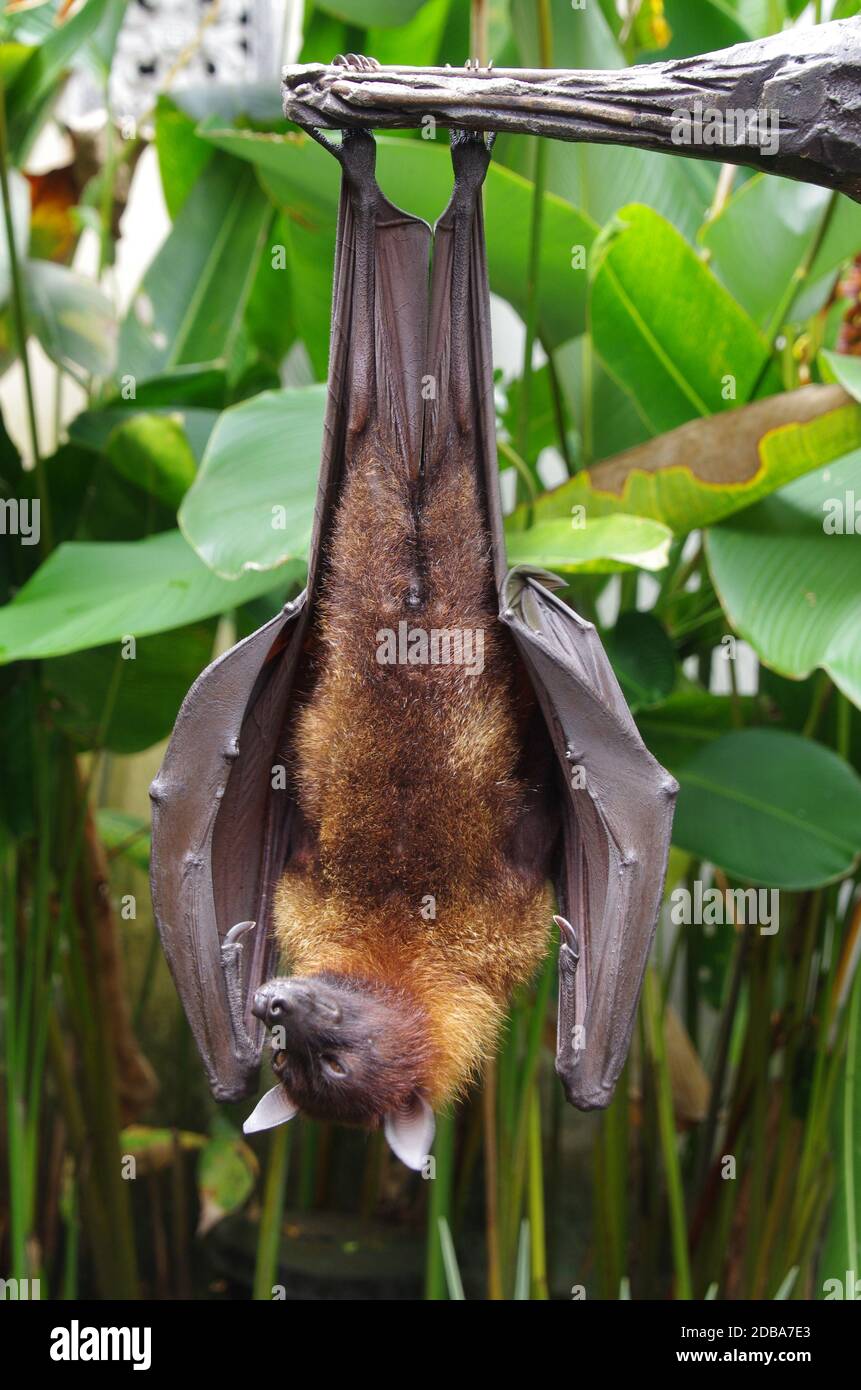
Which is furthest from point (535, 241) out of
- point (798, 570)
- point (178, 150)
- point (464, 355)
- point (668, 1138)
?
point (668, 1138)

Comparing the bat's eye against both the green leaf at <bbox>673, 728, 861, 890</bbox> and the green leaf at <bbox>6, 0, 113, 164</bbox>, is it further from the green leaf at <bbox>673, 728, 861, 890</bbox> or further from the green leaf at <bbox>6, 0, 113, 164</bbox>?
the green leaf at <bbox>6, 0, 113, 164</bbox>

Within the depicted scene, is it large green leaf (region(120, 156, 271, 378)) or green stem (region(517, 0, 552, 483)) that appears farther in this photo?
large green leaf (region(120, 156, 271, 378))

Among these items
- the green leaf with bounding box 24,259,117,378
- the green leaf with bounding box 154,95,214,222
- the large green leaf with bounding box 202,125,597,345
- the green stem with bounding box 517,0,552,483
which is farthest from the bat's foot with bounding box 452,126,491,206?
the green leaf with bounding box 154,95,214,222

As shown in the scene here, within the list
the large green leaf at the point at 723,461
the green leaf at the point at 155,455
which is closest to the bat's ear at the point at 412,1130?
the large green leaf at the point at 723,461

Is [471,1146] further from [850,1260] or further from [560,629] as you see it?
[560,629]

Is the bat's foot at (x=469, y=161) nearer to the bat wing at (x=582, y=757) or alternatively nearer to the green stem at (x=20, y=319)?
the bat wing at (x=582, y=757)
